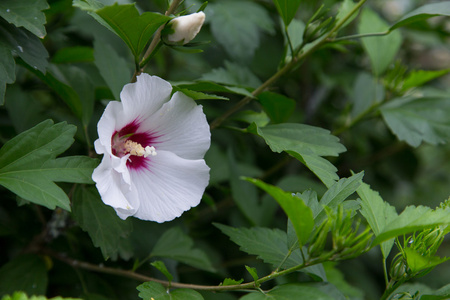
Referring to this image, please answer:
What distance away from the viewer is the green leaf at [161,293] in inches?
33.3

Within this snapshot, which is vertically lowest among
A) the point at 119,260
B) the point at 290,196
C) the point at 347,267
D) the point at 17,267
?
the point at 347,267

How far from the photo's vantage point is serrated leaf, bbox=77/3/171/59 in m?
0.83

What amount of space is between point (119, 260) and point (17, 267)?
0.29 m

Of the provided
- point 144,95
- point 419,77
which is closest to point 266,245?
point 144,95

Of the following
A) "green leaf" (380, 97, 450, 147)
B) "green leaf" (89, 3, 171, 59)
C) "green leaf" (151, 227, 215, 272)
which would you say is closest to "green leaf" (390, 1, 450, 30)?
"green leaf" (380, 97, 450, 147)

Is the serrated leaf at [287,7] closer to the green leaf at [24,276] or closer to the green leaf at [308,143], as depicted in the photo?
the green leaf at [308,143]

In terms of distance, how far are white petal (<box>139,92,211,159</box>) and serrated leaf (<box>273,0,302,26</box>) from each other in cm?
34

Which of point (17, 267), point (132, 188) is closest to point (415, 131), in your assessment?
point (132, 188)

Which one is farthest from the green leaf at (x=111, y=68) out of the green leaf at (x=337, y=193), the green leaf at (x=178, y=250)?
the green leaf at (x=337, y=193)

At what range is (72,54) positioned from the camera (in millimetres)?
1272

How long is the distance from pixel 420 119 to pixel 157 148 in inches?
34.2

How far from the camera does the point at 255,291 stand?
0.85 metres

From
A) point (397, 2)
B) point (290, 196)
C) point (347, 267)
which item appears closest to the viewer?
point (290, 196)

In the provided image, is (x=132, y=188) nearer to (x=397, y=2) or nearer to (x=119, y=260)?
(x=119, y=260)
